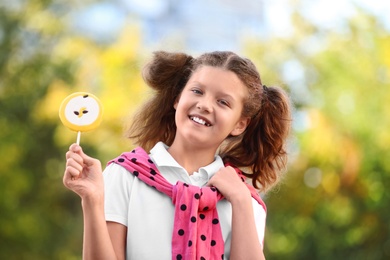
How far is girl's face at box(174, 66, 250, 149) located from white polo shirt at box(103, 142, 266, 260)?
110 mm

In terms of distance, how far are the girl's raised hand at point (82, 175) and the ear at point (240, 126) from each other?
1.97 ft

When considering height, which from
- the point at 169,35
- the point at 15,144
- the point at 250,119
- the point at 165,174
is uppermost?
the point at 169,35

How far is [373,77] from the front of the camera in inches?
511

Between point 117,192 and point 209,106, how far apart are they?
37 centimetres

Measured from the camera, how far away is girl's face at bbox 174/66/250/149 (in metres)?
2.87

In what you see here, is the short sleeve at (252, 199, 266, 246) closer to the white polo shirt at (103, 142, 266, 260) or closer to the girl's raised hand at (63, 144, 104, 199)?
the white polo shirt at (103, 142, 266, 260)

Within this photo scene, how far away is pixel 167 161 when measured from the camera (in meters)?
2.88

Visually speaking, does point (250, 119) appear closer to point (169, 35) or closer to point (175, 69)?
point (175, 69)

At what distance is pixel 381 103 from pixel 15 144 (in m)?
5.08

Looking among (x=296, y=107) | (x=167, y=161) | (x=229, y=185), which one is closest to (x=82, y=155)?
(x=167, y=161)

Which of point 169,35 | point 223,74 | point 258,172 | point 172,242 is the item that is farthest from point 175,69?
point 169,35

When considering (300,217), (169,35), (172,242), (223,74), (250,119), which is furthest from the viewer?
(169,35)

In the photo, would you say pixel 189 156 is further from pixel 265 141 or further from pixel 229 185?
pixel 265 141

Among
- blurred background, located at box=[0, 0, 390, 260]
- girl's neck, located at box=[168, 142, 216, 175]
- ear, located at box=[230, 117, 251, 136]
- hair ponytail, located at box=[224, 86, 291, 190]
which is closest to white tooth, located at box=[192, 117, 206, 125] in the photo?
girl's neck, located at box=[168, 142, 216, 175]
